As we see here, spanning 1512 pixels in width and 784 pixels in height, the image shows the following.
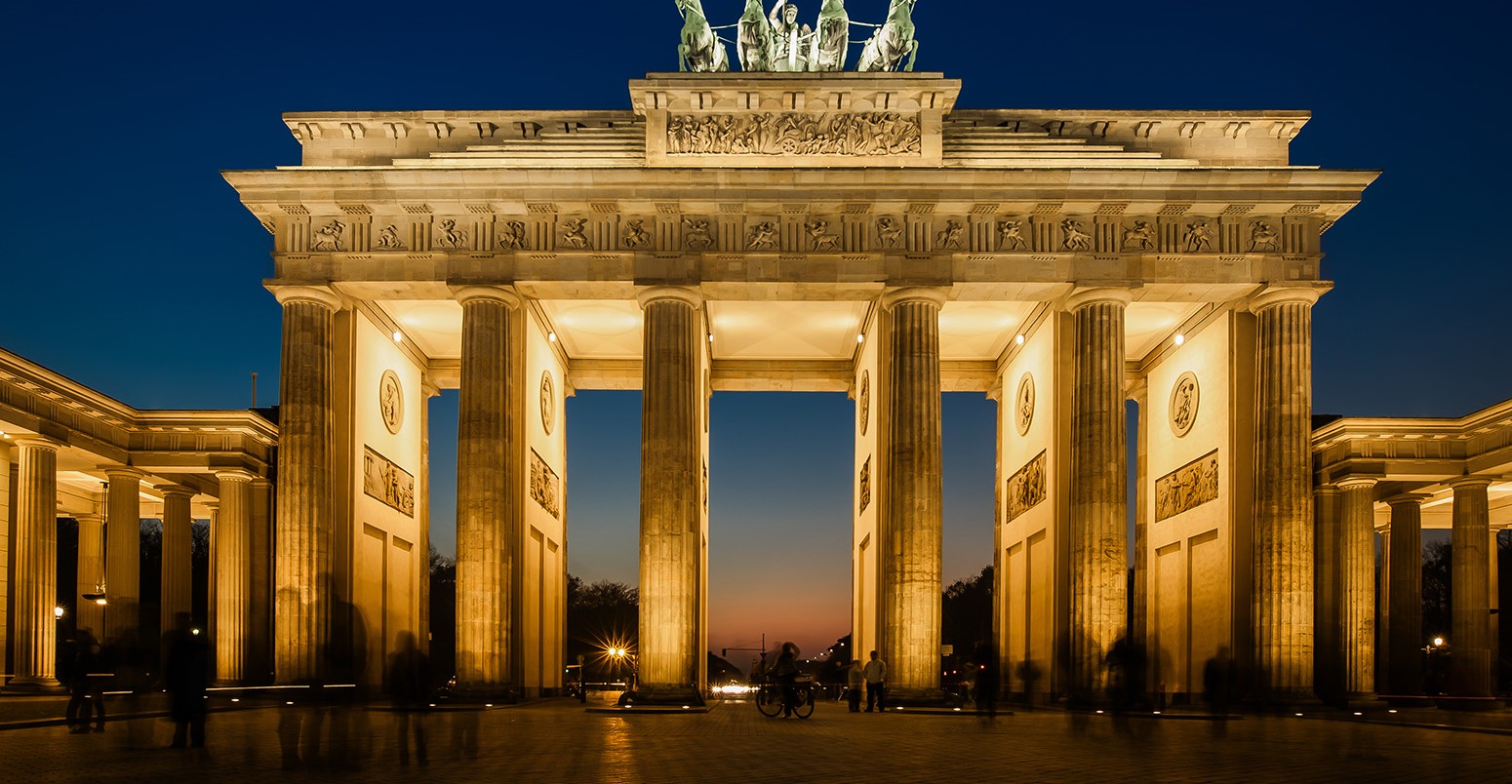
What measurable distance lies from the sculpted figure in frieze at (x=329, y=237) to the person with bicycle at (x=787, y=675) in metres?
15.1

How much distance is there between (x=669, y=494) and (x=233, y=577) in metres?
13.3

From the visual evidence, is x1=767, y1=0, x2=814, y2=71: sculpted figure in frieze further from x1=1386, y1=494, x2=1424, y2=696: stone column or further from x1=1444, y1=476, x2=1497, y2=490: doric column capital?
x1=1386, y1=494, x2=1424, y2=696: stone column

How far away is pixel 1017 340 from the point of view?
3897cm

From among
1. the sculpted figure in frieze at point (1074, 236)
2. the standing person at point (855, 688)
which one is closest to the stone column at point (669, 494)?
the standing person at point (855, 688)

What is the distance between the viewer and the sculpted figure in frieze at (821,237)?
3133 cm

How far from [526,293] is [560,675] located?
12.8 m

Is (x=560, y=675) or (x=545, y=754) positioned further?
(x=560, y=675)

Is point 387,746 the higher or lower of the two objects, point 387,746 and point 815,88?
the lower

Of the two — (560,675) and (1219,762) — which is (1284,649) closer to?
(1219,762)

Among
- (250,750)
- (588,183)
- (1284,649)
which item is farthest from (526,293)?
(1284,649)

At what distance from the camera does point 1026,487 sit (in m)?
37.6

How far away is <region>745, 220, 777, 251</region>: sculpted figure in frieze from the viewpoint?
1231 inches

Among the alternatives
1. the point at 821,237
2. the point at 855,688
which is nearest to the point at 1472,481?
the point at 855,688

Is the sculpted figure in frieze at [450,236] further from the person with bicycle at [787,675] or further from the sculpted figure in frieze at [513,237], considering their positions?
the person with bicycle at [787,675]
